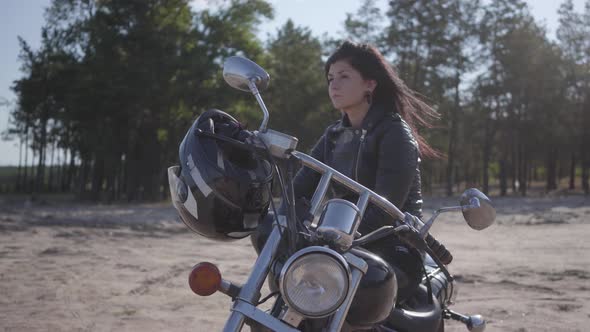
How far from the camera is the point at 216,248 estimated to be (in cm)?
1000

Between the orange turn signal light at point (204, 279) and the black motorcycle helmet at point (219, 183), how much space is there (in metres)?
0.24

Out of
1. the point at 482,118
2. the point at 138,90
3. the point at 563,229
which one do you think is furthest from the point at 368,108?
the point at 482,118

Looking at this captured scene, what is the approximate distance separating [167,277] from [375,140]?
15.7 feet

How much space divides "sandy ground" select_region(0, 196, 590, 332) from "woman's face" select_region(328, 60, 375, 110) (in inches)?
97.2

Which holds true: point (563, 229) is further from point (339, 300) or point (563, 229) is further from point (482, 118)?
point (482, 118)

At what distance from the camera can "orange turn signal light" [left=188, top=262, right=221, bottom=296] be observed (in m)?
1.72

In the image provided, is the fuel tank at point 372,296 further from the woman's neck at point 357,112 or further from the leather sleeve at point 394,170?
the woman's neck at point 357,112

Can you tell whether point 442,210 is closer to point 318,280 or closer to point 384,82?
point 318,280

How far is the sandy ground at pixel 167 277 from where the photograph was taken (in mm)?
4891

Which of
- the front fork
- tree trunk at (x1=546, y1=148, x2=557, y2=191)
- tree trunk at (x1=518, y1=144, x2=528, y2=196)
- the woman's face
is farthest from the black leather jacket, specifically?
tree trunk at (x1=546, y1=148, x2=557, y2=191)

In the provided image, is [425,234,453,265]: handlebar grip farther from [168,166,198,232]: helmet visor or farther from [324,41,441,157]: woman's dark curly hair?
[324,41,441,157]: woman's dark curly hair

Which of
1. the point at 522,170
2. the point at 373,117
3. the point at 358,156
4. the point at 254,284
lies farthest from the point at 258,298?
the point at 522,170

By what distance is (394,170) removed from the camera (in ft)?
8.19

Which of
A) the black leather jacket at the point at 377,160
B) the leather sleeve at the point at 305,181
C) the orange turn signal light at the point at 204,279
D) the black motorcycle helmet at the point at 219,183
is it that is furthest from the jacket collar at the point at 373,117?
the orange turn signal light at the point at 204,279
